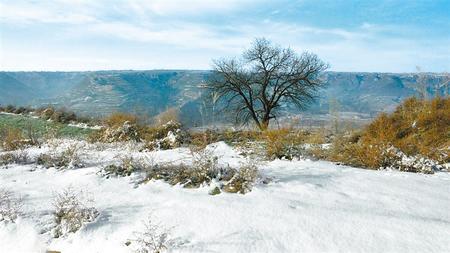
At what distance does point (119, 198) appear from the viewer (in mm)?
6488

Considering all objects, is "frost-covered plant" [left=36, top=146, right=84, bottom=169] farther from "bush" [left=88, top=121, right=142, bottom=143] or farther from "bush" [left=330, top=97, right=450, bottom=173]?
"bush" [left=330, top=97, right=450, bottom=173]

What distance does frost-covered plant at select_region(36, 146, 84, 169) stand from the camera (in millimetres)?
8625

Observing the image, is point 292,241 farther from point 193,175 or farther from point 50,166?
point 50,166

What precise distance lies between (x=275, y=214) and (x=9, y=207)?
13.8 ft

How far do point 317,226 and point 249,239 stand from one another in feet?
2.92

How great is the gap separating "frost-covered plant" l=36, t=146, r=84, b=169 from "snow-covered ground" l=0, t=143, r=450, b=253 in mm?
1141

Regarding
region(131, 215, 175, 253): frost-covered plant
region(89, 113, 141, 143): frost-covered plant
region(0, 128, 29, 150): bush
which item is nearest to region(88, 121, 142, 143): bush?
region(89, 113, 141, 143): frost-covered plant

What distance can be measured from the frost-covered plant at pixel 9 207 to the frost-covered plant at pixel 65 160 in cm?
177

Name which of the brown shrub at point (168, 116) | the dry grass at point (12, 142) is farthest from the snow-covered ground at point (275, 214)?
the brown shrub at point (168, 116)

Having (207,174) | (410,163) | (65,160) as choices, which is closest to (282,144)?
(207,174)

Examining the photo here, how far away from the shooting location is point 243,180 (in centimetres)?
657

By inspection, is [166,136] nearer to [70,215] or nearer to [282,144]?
[282,144]

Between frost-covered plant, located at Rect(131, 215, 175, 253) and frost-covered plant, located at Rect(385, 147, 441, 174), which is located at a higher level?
frost-covered plant, located at Rect(385, 147, 441, 174)

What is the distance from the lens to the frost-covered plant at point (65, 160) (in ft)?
28.3
